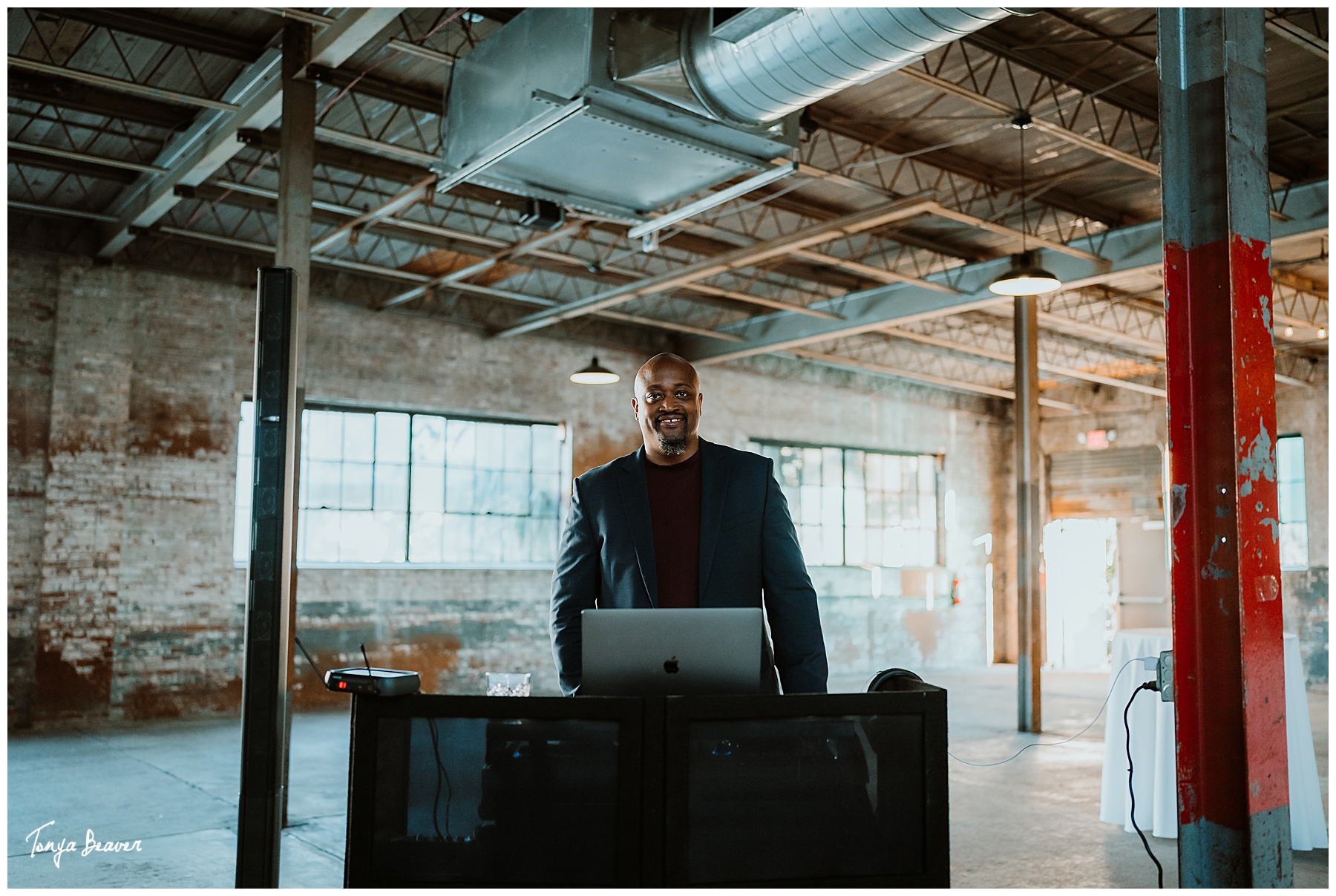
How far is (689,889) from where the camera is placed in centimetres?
212

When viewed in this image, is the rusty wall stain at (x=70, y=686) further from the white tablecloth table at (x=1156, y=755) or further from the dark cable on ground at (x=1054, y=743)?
the white tablecloth table at (x=1156, y=755)

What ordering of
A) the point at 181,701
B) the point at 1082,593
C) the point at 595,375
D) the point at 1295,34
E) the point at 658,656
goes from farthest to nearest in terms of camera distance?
the point at 1082,593 < the point at 595,375 < the point at 181,701 < the point at 1295,34 < the point at 658,656

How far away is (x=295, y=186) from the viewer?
257 inches

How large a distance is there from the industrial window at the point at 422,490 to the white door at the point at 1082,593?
381 inches

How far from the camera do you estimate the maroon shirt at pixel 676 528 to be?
10.5 ft

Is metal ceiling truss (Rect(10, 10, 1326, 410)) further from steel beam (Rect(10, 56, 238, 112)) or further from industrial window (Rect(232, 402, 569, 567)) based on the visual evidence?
industrial window (Rect(232, 402, 569, 567))

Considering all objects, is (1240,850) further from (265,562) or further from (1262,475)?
(265,562)

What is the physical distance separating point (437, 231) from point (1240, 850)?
8.45 meters

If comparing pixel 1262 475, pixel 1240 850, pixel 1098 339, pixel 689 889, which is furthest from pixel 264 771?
pixel 1098 339

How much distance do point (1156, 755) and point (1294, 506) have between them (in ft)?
40.6

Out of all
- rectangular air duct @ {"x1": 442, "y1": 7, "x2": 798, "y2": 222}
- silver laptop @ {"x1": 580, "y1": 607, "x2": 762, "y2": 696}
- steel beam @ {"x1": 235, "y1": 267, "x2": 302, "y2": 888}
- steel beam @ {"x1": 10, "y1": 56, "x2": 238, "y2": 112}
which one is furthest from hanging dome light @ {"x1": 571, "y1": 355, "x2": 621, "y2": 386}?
silver laptop @ {"x1": 580, "y1": 607, "x2": 762, "y2": 696}

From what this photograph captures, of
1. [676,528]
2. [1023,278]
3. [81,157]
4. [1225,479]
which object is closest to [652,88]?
[676,528]

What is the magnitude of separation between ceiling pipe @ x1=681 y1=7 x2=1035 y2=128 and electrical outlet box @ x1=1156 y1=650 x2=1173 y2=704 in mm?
2229

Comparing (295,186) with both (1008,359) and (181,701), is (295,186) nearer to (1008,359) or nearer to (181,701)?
(181,701)
